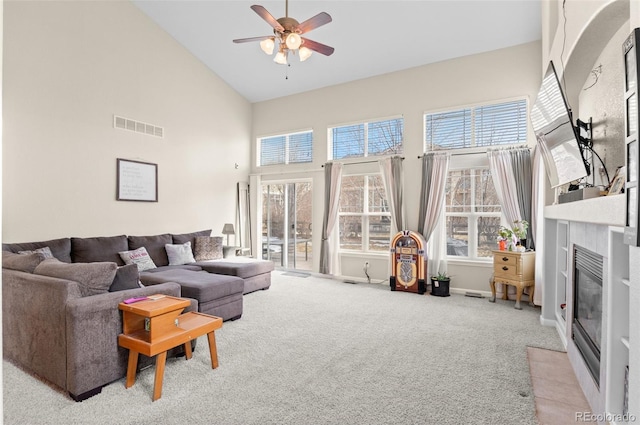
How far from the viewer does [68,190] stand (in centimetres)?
490

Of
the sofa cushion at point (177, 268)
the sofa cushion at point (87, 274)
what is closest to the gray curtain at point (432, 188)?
the sofa cushion at point (177, 268)

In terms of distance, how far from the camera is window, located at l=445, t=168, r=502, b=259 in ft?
18.5

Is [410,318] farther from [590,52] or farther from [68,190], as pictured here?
[68,190]

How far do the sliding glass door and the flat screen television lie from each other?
435 cm

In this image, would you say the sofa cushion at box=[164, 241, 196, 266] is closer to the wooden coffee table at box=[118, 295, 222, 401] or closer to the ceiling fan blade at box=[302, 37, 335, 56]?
the wooden coffee table at box=[118, 295, 222, 401]

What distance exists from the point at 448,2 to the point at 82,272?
5.02 m

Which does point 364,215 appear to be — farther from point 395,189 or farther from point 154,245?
point 154,245

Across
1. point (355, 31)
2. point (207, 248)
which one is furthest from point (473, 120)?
point (207, 248)

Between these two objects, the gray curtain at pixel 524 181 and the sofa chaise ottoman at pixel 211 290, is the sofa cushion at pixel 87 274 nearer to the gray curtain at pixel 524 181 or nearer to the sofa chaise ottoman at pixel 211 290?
the sofa chaise ottoman at pixel 211 290

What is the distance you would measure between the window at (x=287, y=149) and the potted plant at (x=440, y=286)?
331 centimetres

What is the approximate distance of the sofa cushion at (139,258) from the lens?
5.11 metres

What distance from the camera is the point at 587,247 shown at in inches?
105

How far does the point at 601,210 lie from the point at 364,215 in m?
4.64

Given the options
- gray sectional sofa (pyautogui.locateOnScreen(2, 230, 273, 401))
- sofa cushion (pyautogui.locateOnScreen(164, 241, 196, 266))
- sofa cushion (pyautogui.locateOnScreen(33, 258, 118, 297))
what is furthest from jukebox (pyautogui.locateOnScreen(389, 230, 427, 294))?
sofa cushion (pyautogui.locateOnScreen(33, 258, 118, 297))
